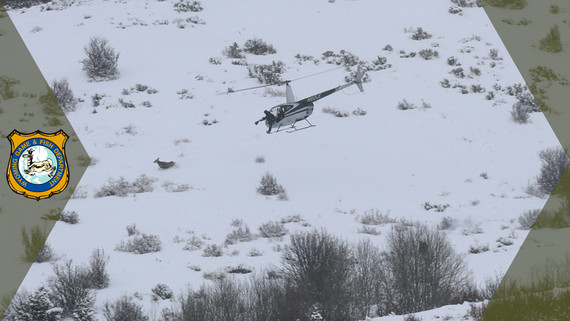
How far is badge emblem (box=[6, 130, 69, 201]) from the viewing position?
66.1ft

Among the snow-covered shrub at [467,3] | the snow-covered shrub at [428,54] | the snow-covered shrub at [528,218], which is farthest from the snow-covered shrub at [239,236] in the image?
the snow-covered shrub at [467,3]

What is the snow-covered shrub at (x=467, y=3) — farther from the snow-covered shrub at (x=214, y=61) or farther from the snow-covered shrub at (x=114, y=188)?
the snow-covered shrub at (x=114, y=188)

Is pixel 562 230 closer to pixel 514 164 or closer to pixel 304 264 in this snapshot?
pixel 514 164

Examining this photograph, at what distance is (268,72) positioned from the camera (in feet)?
113

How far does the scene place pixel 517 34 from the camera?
3772 centimetres

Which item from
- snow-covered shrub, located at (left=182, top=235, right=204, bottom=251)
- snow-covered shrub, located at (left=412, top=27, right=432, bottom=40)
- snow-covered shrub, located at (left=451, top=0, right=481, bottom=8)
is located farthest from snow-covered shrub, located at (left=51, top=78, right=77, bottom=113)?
snow-covered shrub, located at (left=451, top=0, right=481, bottom=8)

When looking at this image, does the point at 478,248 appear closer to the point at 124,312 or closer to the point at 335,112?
the point at 124,312

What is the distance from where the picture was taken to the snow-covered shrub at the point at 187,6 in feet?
136

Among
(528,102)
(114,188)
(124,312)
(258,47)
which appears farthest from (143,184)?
(528,102)

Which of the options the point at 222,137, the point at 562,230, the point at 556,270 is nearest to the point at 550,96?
the point at 562,230

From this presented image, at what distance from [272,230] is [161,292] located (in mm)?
5062

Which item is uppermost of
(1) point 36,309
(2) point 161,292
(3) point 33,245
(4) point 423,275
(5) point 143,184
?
(1) point 36,309

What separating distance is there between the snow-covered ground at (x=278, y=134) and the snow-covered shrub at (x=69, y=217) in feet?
0.78

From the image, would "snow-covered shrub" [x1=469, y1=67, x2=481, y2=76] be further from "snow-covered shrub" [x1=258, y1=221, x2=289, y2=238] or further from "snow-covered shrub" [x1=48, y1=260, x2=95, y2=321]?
"snow-covered shrub" [x1=48, y1=260, x2=95, y2=321]
